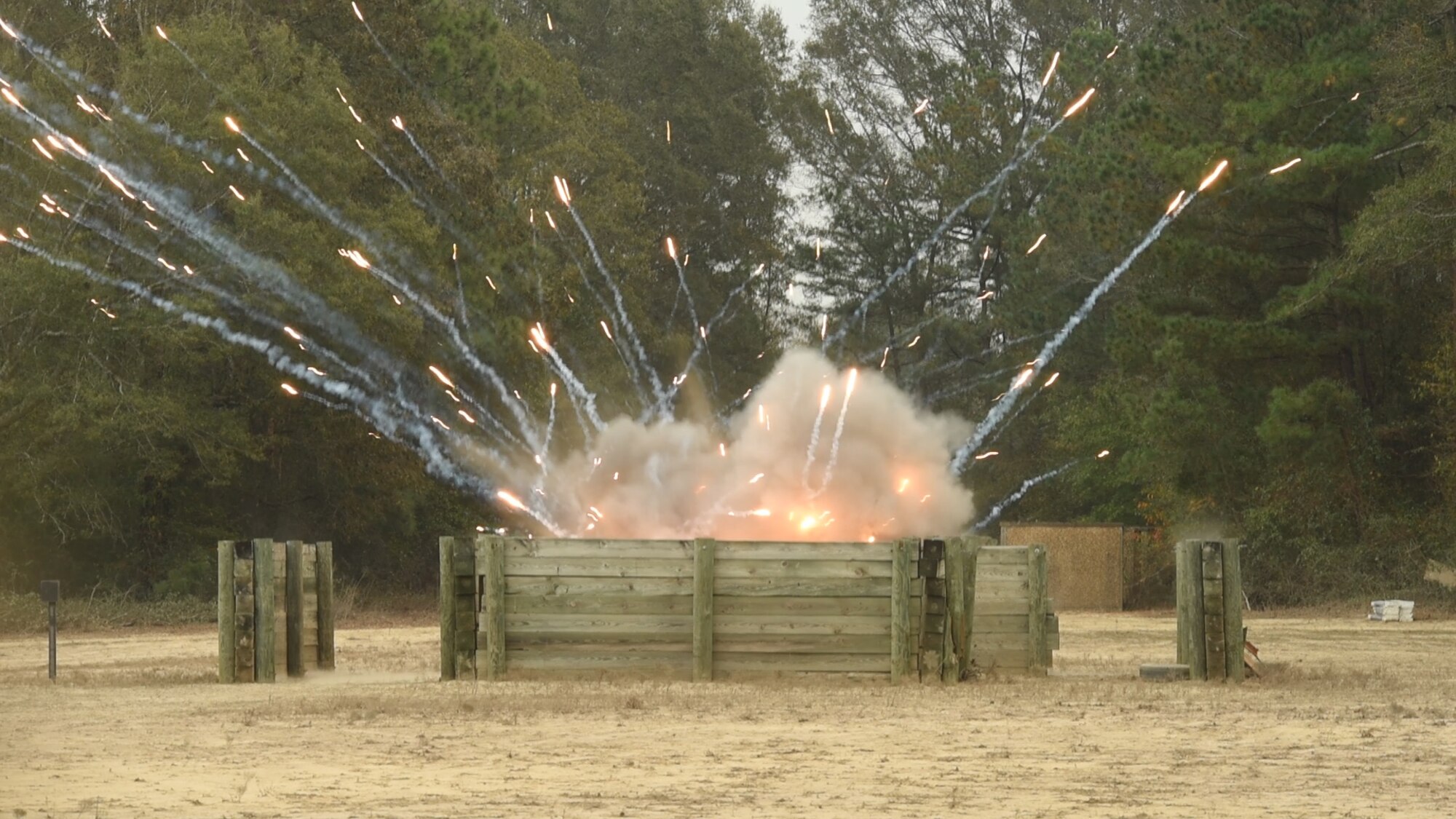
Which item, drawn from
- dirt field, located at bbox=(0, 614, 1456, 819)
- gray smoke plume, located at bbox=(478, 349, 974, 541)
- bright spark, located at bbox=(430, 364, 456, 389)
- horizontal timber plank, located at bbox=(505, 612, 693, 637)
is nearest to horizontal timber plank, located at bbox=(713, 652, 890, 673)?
dirt field, located at bbox=(0, 614, 1456, 819)

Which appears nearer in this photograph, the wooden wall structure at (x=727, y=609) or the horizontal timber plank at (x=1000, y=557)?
the wooden wall structure at (x=727, y=609)

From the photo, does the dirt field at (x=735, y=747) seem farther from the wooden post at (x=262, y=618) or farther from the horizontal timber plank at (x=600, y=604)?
the horizontal timber plank at (x=600, y=604)

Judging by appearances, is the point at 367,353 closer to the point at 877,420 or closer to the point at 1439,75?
the point at 877,420

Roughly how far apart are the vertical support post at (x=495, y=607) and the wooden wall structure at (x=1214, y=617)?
662 centimetres

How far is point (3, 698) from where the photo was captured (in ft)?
65.3

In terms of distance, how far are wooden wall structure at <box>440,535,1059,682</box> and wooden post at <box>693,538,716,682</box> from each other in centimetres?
1

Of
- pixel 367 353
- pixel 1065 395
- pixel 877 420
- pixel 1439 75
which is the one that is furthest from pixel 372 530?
pixel 1439 75

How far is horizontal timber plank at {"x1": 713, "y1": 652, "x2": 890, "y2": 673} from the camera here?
2030 cm

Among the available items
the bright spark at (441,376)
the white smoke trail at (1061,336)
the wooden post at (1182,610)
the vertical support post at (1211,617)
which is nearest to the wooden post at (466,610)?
the wooden post at (1182,610)

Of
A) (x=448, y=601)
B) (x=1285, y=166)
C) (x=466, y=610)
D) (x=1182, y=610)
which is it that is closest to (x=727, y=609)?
(x=466, y=610)

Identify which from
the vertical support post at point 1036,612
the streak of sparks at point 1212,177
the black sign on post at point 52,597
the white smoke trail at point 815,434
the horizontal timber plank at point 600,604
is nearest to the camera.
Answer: the horizontal timber plank at point 600,604

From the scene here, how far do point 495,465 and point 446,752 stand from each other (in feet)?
96.8

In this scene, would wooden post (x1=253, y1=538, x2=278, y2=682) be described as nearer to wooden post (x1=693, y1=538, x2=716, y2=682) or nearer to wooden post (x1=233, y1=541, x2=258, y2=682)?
wooden post (x1=233, y1=541, x2=258, y2=682)

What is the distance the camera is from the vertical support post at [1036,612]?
20984 mm
